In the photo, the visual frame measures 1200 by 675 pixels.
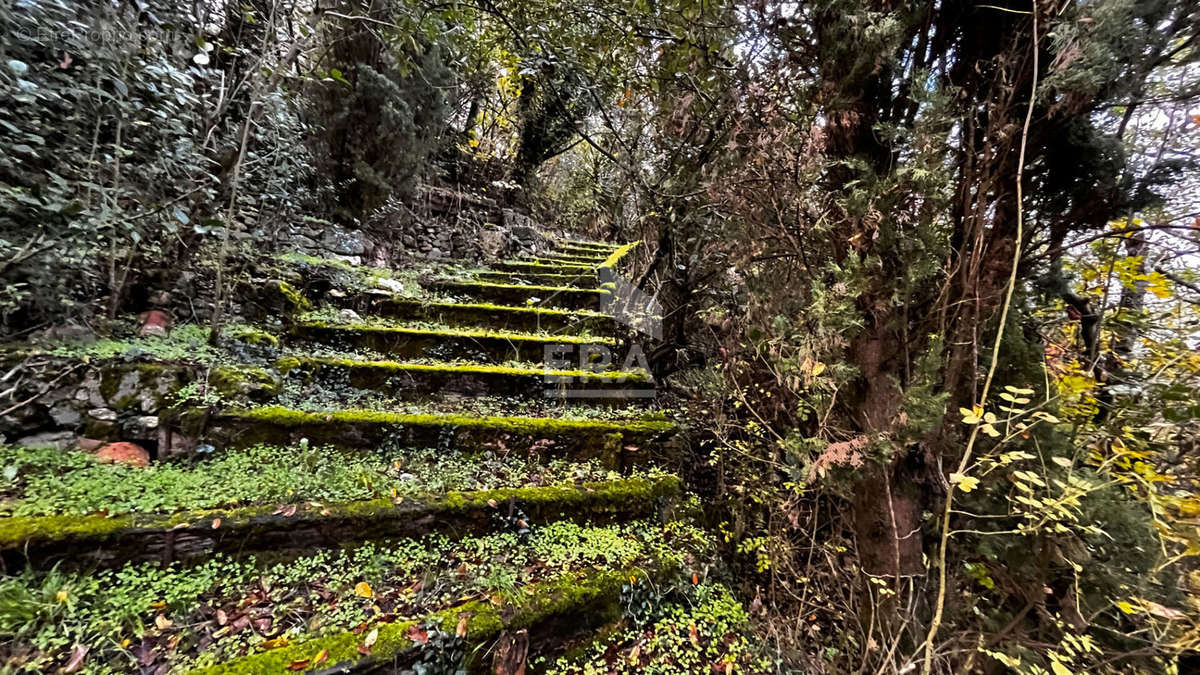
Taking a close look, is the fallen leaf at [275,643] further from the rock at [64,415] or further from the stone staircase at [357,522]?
the rock at [64,415]

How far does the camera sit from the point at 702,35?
2371 mm

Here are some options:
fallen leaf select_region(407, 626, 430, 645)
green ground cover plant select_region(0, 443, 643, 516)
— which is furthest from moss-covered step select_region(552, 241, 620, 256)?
fallen leaf select_region(407, 626, 430, 645)

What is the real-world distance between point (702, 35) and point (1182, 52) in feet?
6.09

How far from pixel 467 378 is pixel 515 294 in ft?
5.72

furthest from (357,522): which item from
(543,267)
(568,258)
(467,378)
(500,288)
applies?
(568,258)

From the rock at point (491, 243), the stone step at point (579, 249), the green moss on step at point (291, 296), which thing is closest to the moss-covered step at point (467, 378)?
the green moss on step at point (291, 296)

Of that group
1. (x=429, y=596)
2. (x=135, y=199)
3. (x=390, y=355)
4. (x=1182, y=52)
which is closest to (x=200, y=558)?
(x=429, y=596)

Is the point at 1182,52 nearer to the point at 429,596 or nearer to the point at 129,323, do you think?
the point at 429,596

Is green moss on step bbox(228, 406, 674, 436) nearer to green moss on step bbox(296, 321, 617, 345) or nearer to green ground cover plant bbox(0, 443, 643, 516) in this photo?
green ground cover plant bbox(0, 443, 643, 516)

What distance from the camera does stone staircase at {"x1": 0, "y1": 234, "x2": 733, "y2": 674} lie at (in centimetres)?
126

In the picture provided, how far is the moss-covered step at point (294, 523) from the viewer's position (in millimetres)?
1294

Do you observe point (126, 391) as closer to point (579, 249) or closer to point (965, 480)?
point (965, 480)

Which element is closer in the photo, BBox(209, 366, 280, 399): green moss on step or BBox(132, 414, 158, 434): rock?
BBox(132, 414, 158, 434): rock

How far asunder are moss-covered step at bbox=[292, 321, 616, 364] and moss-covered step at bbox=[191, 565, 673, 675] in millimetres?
1809
